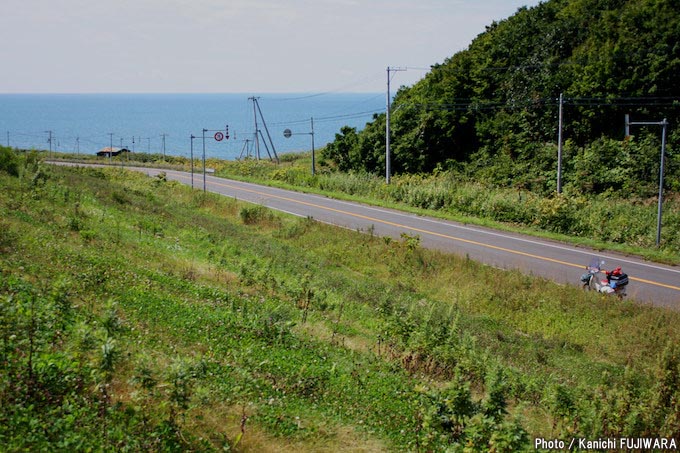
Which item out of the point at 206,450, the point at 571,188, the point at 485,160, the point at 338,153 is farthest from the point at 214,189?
the point at 206,450

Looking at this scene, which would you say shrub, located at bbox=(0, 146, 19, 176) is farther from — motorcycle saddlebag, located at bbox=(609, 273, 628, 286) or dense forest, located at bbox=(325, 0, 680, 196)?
dense forest, located at bbox=(325, 0, 680, 196)

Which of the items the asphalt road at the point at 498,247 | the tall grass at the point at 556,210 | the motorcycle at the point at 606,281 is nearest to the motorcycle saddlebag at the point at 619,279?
the motorcycle at the point at 606,281

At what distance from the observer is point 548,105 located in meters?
35.9

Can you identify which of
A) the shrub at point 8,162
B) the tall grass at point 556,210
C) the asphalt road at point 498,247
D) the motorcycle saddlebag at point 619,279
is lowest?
the asphalt road at point 498,247

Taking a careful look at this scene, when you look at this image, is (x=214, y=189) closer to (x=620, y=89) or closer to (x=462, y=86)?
(x=462, y=86)

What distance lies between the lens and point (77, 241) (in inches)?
568

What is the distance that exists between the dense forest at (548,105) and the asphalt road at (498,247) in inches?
333

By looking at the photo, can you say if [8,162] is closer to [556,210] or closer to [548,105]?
[556,210]

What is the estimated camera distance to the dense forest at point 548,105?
30.9 m

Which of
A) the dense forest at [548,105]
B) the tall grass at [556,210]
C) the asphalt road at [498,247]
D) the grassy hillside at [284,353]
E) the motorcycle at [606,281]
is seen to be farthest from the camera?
the dense forest at [548,105]

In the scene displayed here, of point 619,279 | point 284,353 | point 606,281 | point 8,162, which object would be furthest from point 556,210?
point 8,162

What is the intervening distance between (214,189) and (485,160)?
18.7m

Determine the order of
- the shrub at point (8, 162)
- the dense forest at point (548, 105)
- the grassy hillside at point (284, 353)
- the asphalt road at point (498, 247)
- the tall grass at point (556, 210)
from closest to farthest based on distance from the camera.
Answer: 1. the grassy hillside at point (284, 353)
2. the asphalt road at point (498, 247)
3. the tall grass at point (556, 210)
4. the shrub at point (8, 162)
5. the dense forest at point (548, 105)

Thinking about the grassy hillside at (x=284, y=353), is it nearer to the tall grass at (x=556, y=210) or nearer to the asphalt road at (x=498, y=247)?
the asphalt road at (x=498, y=247)
